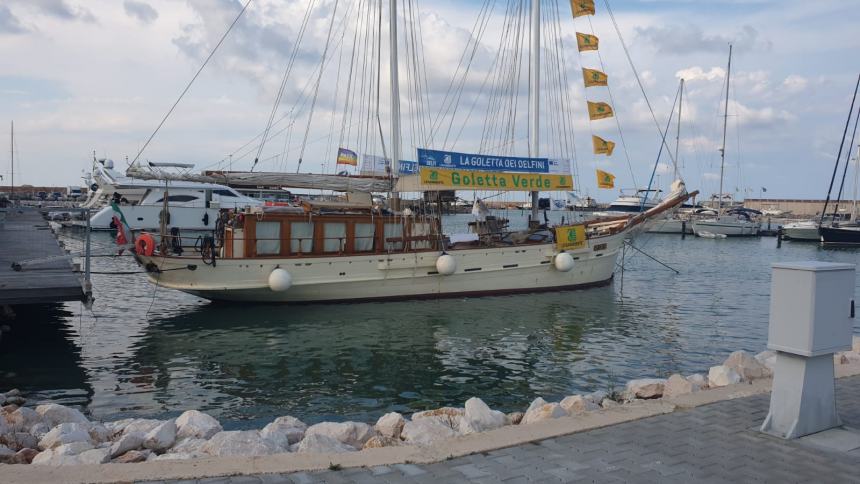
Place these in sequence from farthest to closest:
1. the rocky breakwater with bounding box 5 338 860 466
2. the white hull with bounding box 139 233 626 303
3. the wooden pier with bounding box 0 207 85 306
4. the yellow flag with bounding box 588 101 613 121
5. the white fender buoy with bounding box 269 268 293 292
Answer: the yellow flag with bounding box 588 101 613 121 → the white hull with bounding box 139 233 626 303 → the white fender buoy with bounding box 269 268 293 292 → the wooden pier with bounding box 0 207 85 306 → the rocky breakwater with bounding box 5 338 860 466

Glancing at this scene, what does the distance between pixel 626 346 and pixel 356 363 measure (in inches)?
274

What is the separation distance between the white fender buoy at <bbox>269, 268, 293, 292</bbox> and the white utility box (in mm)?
15469

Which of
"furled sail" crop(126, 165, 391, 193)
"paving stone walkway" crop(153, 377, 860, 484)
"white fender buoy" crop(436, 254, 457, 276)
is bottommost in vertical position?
"paving stone walkway" crop(153, 377, 860, 484)

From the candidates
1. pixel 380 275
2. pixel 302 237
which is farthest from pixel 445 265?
pixel 302 237

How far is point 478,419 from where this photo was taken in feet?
27.9

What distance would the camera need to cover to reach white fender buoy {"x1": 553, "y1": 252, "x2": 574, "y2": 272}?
24.7 meters

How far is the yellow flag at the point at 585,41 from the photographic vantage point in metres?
26.8

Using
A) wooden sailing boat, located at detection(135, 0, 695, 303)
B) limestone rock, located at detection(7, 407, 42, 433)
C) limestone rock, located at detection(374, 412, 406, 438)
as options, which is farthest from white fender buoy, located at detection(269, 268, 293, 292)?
limestone rock, located at detection(374, 412, 406, 438)

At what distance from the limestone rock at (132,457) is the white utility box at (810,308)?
6.80 metres

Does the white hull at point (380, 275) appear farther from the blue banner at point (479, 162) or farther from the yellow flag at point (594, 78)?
the yellow flag at point (594, 78)

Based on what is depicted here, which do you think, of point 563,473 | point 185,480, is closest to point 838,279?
point 563,473

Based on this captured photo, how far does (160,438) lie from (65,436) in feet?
3.76

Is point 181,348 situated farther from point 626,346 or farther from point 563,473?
point 563,473

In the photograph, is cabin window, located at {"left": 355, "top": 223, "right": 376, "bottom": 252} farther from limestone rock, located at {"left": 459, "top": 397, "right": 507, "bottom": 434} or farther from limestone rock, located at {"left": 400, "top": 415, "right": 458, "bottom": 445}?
limestone rock, located at {"left": 400, "top": 415, "right": 458, "bottom": 445}
